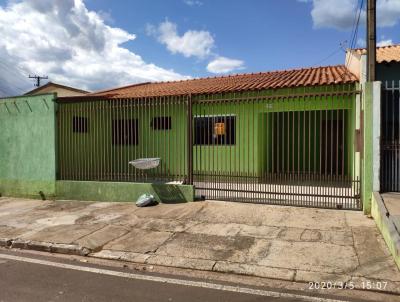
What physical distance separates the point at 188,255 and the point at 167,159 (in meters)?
4.41

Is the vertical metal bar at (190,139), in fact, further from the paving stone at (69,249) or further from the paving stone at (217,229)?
the paving stone at (69,249)

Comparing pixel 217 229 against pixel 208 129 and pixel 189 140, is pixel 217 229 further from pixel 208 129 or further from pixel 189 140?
pixel 208 129

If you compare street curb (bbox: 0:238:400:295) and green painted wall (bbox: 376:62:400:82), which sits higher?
green painted wall (bbox: 376:62:400:82)

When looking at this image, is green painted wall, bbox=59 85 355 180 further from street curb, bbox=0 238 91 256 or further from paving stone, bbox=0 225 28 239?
street curb, bbox=0 238 91 256

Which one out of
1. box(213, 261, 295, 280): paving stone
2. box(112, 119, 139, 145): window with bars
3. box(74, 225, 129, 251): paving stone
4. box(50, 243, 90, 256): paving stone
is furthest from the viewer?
box(112, 119, 139, 145): window with bars

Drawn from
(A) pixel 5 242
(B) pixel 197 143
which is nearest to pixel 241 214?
(B) pixel 197 143

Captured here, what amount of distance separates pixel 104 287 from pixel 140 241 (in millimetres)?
1884

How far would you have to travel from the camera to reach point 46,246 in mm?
6410

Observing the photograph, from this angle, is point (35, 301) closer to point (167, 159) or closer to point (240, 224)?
point (240, 224)

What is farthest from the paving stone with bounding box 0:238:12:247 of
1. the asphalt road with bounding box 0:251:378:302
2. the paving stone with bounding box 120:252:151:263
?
the paving stone with bounding box 120:252:151:263

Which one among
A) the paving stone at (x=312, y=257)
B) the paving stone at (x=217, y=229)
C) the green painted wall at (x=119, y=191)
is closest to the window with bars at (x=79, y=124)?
the green painted wall at (x=119, y=191)

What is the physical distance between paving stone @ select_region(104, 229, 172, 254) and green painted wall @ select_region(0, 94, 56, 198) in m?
4.63

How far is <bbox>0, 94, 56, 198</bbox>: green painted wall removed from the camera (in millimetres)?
10531

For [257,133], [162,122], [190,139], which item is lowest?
[190,139]
